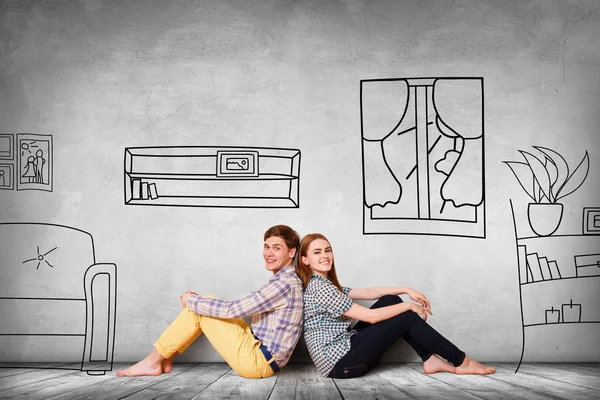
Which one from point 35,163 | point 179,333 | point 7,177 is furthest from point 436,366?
point 7,177

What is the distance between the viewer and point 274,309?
261 cm

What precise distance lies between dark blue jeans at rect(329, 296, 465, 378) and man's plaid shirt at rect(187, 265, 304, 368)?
273 mm

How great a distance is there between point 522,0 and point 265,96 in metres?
1.66

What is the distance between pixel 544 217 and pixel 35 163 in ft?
9.97

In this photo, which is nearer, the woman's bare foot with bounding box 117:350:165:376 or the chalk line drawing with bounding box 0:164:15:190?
the woman's bare foot with bounding box 117:350:165:376

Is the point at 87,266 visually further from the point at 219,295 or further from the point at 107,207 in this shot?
the point at 219,295

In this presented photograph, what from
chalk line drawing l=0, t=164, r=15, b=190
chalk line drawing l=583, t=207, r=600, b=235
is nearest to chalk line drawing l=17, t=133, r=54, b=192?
chalk line drawing l=0, t=164, r=15, b=190

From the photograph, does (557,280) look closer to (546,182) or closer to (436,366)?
(546,182)

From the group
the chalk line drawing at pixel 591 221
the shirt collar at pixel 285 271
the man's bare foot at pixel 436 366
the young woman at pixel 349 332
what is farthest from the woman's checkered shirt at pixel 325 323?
the chalk line drawing at pixel 591 221

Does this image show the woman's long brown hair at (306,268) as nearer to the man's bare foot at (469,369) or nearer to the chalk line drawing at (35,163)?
the man's bare foot at (469,369)

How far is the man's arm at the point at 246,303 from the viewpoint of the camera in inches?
98.7

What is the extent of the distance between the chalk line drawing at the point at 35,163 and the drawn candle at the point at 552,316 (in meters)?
3.02

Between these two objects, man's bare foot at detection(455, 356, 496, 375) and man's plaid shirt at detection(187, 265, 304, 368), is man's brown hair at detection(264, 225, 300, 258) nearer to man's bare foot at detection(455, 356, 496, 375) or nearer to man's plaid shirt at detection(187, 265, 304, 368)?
man's plaid shirt at detection(187, 265, 304, 368)

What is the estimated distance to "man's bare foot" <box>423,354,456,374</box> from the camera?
8.74 ft
